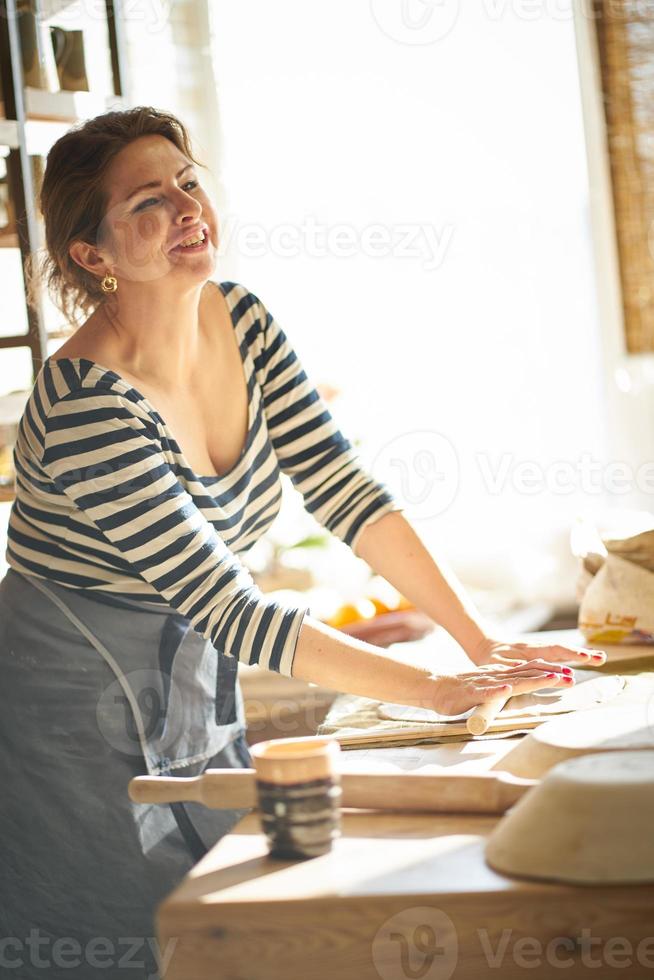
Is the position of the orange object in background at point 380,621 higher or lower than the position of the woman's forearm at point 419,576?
lower

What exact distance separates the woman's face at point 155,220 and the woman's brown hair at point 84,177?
2cm

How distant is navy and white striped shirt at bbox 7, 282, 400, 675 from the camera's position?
4.04 ft

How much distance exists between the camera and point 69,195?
1500mm

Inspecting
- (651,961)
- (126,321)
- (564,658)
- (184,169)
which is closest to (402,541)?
(564,658)

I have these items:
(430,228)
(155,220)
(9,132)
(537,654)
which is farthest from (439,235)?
(537,654)

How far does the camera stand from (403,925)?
29.5 inches

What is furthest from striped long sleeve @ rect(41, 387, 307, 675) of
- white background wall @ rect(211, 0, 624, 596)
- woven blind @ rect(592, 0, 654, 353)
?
woven blind @ rect(592, 0, 654, 353)

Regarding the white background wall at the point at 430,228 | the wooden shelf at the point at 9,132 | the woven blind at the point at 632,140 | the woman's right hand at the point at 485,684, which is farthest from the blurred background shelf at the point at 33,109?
the woven blind at the point at 632,140

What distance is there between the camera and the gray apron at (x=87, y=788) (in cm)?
132

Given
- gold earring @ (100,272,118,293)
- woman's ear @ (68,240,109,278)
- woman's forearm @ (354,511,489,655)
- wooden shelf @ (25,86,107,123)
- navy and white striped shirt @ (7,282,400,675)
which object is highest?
wooden shelf @ (25,86,107,123)

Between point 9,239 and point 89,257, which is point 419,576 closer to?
point 89,257

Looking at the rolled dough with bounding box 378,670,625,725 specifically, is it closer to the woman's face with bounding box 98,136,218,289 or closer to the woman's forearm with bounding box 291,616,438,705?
the woman's forearm with bounding box 291,616,438,705

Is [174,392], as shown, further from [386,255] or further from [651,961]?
[386,255]

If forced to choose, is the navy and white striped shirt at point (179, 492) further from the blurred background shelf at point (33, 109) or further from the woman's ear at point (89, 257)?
the blurred background shelf at point (33, 109)
